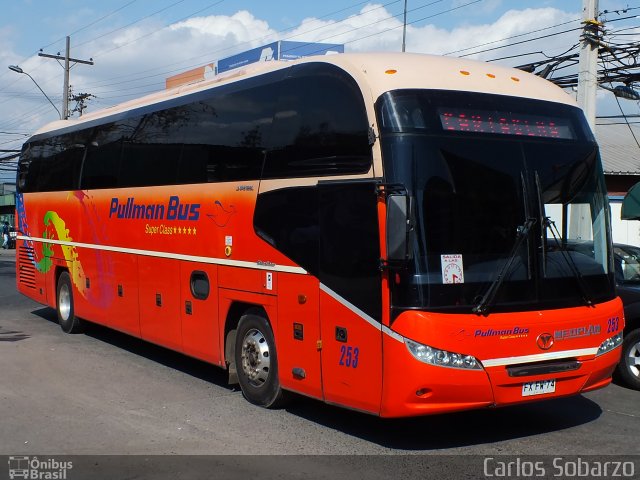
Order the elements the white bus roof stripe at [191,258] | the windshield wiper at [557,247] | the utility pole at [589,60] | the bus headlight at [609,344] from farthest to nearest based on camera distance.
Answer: the utility pole at [589,60]
the white bus roof stripe at [191,258]
the bus headlight at [609,344]
the windshield wiper at [557,247]

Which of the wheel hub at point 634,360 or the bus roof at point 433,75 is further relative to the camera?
the wheel hub at point 634,360

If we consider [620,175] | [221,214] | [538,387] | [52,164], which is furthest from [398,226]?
[620,175]

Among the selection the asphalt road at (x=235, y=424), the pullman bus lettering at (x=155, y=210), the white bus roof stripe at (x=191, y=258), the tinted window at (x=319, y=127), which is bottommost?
the asphalt road at (x=235, y=424)

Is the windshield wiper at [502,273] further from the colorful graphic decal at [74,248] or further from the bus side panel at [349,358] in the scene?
the colorful graphic decal at [74,248]

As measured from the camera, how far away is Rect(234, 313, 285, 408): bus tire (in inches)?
303

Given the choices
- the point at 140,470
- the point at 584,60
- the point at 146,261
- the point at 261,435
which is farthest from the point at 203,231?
the point at 584,60

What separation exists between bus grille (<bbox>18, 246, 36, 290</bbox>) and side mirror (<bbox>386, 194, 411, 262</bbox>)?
10797mm

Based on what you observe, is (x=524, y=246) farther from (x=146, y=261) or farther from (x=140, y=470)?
(x=146, y=261)

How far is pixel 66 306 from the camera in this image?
13.2 m

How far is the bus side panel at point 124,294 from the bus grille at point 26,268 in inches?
160

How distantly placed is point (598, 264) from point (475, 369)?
69.7 inches

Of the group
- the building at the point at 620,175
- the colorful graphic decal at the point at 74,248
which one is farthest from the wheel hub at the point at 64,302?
the building at the point at 620,175

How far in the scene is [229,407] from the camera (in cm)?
795

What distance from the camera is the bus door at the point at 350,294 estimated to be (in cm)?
617
